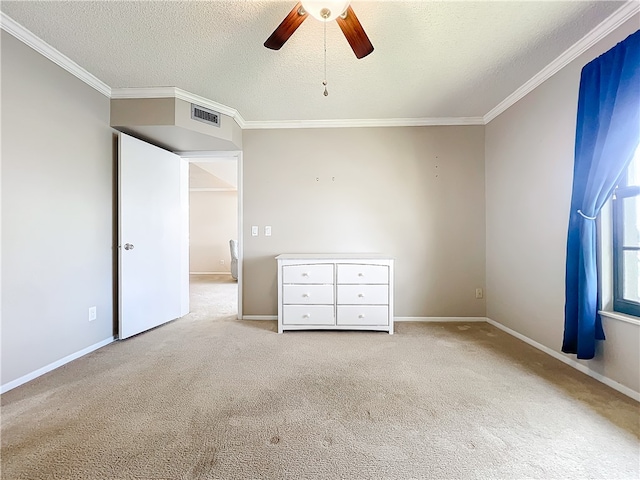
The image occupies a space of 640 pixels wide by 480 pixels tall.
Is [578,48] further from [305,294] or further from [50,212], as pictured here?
[50,212]

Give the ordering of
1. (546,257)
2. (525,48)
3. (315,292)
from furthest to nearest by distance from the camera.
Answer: (315,292), (546,257), (525,48)

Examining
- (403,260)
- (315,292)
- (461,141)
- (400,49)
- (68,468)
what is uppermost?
(400,49)

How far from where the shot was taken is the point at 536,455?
3.79ft

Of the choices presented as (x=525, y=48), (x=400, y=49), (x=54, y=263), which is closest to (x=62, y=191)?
(x=54, y=263)

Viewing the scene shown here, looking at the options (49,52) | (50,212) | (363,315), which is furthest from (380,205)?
(49,52)

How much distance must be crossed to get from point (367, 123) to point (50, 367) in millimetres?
3582

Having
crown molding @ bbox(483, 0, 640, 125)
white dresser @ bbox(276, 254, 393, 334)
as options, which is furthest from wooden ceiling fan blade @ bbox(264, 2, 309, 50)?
crown molding @ bbox(483, 0, 640, 125)

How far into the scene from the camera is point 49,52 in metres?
1.90

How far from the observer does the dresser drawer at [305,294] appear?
8.87 ft

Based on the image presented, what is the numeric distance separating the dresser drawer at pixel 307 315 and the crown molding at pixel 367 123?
6.79 ft

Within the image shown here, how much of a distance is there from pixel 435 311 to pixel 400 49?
2606 mm

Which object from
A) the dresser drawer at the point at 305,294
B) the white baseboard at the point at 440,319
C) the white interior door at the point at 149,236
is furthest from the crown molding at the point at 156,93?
the white baseboard at the point at 440,319

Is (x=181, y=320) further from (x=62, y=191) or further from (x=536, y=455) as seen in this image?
(x=536, y=455)

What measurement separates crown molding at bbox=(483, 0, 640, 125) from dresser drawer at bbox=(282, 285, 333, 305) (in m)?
2.57
